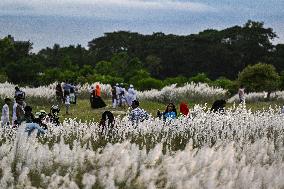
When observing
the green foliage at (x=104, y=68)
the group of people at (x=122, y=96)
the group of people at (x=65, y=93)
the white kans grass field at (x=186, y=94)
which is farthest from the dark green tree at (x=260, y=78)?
the green foliage at (x=104, y=68)

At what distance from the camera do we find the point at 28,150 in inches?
265

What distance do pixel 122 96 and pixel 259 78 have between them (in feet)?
31.9

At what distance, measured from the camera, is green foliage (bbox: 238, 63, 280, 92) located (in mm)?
31031

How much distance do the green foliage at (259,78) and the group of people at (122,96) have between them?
27.7 feet

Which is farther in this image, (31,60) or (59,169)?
(31,60)

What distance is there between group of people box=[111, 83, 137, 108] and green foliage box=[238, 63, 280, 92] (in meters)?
8.43

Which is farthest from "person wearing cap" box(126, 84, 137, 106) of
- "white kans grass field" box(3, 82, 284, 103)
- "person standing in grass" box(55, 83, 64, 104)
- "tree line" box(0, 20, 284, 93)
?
"tree line" box(0, 20, 284, 93)

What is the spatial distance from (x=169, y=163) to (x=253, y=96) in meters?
25.2

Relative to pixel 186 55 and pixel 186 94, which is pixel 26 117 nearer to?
pixel 186 94

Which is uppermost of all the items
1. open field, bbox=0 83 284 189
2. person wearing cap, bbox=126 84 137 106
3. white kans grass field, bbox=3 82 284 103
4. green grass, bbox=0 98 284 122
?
open field, bbox=0 83 284 189

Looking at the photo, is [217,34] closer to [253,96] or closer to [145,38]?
[145,38]

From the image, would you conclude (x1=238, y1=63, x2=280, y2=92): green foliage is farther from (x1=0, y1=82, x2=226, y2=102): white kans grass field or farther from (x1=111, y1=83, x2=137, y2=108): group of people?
(x1=111, y1=83, x2=137, y2=108): group of people

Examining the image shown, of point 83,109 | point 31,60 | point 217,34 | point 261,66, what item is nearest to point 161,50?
point 217,34

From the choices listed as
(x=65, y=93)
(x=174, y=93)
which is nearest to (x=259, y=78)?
(x=174, y=93)
